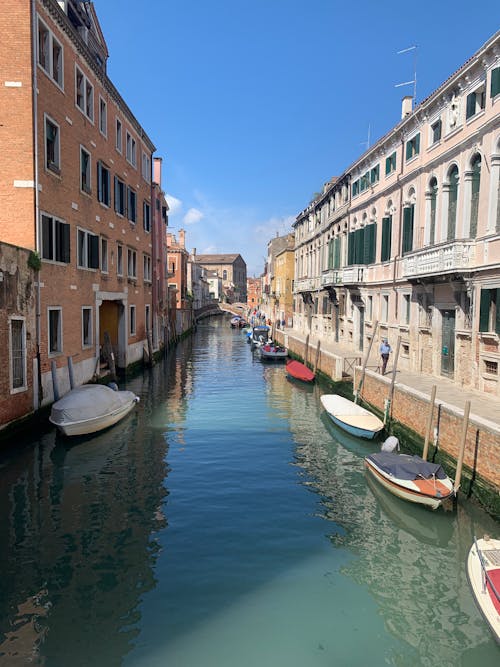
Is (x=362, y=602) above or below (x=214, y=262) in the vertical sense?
below

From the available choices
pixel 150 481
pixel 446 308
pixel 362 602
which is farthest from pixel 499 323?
pixel 150 481

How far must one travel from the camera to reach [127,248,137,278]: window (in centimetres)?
2273

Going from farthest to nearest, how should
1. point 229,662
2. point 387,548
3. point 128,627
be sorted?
1. point 387,548
2. point 128,627
3. point 229,662

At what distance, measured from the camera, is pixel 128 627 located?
5.66 m

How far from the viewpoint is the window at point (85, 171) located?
16141mm

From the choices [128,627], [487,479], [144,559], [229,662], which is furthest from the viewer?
[487,479]

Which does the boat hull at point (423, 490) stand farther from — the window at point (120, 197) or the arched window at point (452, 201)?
the window at point (120, 197)

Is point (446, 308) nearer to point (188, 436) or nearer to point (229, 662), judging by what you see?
point (188, 436)

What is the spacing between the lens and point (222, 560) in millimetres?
7133

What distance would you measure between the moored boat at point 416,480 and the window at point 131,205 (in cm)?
1717

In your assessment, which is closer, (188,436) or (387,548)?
(387,548)

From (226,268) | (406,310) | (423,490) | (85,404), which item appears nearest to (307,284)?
(406,310)

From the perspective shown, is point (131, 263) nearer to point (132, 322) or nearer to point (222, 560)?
point (132, 322)

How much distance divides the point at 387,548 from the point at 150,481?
4.90 m
